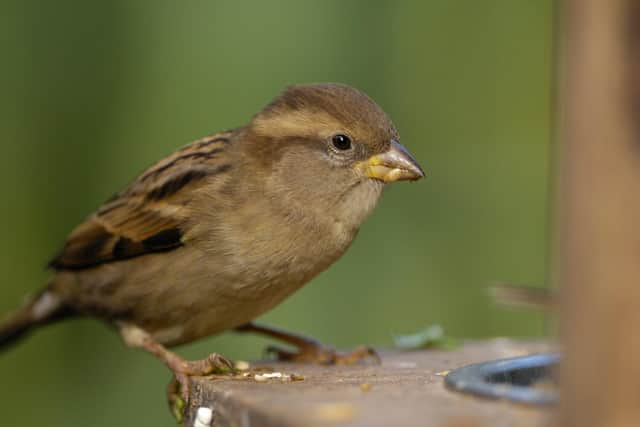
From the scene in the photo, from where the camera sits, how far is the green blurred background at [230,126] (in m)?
5.30

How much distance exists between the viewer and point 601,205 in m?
1.50

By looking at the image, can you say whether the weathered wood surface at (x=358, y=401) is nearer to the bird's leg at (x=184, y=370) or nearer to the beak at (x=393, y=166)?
the bird's leg at (x=184, y=370)

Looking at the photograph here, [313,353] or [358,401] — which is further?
[313,353]

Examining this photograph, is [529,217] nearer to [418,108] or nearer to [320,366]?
[418,108]

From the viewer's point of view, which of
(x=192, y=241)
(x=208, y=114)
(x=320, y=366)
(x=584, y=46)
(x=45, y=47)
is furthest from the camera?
(x=208, y=114)

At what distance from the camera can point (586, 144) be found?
58.6 inches

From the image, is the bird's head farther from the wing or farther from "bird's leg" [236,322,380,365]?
"bird's leg" [236,322,380,365]

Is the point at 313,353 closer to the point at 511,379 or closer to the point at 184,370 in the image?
the point at 184,370

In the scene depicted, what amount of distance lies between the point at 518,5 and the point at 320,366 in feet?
11.3

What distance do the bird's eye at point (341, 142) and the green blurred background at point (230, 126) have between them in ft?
6.39

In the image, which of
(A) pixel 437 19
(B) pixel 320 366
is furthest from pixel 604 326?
(A) pixel 437 19

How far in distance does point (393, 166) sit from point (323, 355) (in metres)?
0.62

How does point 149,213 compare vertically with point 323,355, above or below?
above

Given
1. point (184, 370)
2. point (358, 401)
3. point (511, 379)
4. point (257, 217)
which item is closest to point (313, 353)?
point (257, 217)
